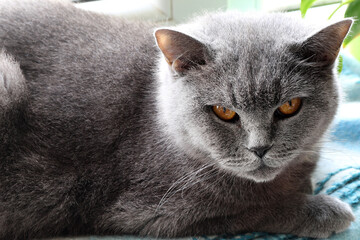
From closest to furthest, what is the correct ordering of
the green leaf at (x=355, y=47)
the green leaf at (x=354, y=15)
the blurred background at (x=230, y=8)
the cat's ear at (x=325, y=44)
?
the cat's ear at (x=325, y=44)
the green leaf at (x=354, y=15)
the green leaf at (x=355, y=47)
the blurred background at (x=230, y=8)

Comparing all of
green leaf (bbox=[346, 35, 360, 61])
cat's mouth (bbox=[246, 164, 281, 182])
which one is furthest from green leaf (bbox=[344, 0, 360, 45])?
cat's mouth (bbox=[246, 164, 281, 182])

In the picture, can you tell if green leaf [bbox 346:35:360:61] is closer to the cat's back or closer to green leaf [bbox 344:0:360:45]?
green leaf [bbox 344:0:360:45]

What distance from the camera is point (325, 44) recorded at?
47.9 inches

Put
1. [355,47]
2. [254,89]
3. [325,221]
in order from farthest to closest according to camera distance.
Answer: [355,47] < [325,221] < [254,89]

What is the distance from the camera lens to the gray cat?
1241 mm

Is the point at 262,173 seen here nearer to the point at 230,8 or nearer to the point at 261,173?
the point at 261,173

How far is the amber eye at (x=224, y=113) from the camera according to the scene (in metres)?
1.24

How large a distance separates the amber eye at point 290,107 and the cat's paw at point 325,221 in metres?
0.35

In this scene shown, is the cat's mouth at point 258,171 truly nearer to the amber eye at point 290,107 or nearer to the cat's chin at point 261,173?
the cat's chin at point 261,173

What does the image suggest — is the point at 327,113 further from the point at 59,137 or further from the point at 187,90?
the point at 59,137

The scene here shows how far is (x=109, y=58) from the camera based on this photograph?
1.51 m

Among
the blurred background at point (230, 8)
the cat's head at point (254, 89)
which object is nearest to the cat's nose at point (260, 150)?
the cat's head at point (254, 89)

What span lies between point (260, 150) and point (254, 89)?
16cm

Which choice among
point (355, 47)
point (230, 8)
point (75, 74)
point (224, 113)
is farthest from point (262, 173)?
point (230, 8)
